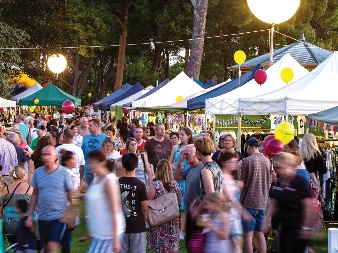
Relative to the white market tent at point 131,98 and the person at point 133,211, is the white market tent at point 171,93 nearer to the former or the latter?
the white market tent at point 131,98

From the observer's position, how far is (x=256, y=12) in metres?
15.3

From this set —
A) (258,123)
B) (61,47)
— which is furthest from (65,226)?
(61,47)

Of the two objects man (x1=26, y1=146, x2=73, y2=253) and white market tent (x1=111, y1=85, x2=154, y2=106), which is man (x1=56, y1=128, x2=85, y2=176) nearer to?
man (x1=26, y1=146, x2=73, y2=253)

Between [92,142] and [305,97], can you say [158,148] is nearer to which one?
[92,142]

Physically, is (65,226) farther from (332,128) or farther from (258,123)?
(258,123)

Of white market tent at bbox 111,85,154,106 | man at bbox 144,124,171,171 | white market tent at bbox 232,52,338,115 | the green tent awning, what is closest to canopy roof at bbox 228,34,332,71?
white market tent at bbox 111,85,154,106

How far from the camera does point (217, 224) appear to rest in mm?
6527

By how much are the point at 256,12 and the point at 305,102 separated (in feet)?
6.81

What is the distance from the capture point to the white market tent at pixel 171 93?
84.2 ft

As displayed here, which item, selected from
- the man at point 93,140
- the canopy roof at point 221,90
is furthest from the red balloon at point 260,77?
the man at point 93,140

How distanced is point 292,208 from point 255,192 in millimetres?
2191

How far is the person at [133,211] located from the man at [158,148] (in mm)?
4944

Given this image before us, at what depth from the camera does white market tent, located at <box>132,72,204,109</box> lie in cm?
2567

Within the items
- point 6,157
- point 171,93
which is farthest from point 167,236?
point 171,93
